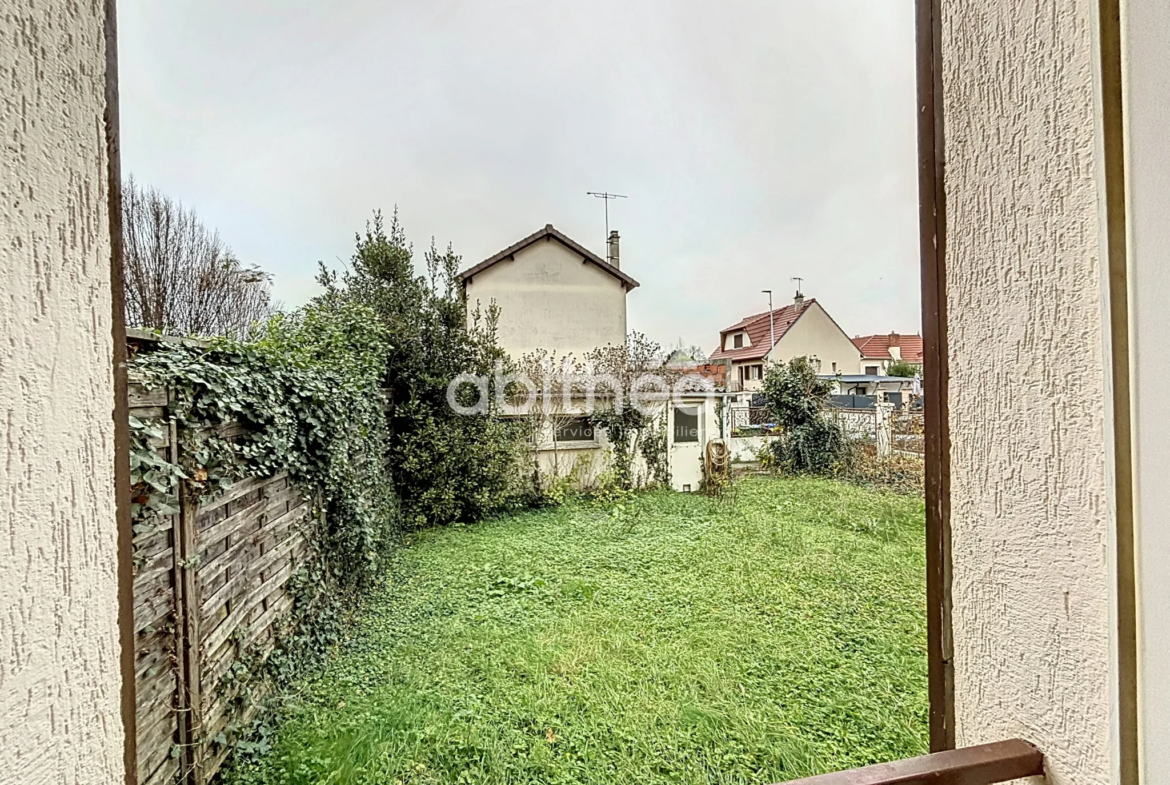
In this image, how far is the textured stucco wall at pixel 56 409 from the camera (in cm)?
35

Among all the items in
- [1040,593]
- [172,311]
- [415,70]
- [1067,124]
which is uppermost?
[415,70]

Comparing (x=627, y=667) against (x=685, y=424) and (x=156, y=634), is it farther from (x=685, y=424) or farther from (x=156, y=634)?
(x=685, y=424)

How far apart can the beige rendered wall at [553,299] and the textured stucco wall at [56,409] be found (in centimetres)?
703

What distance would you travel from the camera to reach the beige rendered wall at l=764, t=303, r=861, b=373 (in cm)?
→ 573

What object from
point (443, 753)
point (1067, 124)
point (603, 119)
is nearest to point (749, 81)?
point (603, 119)

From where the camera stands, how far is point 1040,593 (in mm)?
502

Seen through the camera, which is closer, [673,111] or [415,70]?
[415,70]

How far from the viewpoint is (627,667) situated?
8.06 feet

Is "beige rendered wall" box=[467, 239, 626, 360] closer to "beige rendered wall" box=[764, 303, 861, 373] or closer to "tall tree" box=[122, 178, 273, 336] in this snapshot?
"beige rendered wall" box=[764, 303, 861, 373]

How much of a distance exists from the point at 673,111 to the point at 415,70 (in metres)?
2.12

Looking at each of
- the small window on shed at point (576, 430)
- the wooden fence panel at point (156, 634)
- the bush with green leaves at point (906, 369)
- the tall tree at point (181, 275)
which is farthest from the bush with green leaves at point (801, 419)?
the wooden fence panel at point (156, 634)

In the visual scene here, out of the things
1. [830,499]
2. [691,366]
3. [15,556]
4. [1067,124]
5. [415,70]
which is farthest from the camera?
[691,366]

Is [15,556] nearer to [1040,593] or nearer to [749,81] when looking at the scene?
[1040,593]

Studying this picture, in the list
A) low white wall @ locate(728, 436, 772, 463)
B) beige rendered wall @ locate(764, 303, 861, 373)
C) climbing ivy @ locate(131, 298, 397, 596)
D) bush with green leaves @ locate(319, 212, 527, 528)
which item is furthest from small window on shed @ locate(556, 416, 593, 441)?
beige rendered wall @ locate(764, 303, 861, 373)
